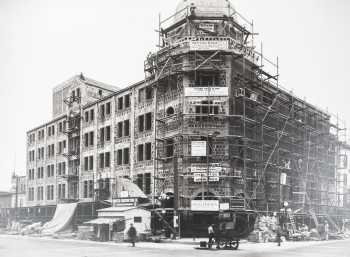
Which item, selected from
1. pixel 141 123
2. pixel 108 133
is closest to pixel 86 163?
pixel 108 133

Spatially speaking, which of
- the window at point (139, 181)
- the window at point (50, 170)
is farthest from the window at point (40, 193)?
the window at point (139, 181)

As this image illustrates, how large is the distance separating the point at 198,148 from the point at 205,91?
4625 mm

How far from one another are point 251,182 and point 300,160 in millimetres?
7345

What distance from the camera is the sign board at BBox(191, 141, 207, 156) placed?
36.8 metres

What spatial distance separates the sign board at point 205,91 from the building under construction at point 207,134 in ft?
0.26

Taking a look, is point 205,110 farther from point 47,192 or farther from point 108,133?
point 47,192

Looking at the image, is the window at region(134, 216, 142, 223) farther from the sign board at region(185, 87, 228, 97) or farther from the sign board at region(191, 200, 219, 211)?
the sign board at region(185, 87, 228, 97)

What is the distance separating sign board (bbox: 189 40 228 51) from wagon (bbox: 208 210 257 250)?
1320 centimetres

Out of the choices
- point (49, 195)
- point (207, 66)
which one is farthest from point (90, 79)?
point (207, 66)

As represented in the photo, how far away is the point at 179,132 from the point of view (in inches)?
1487

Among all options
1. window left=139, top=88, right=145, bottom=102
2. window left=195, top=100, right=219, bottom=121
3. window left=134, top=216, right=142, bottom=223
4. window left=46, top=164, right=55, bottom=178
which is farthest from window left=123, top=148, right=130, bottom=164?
window left=46, top=164, right=55, bottom=178

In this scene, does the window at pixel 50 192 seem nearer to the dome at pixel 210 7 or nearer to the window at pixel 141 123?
the window at pixel 141 123

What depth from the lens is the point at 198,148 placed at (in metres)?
36.9

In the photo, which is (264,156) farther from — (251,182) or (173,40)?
(173,40)
